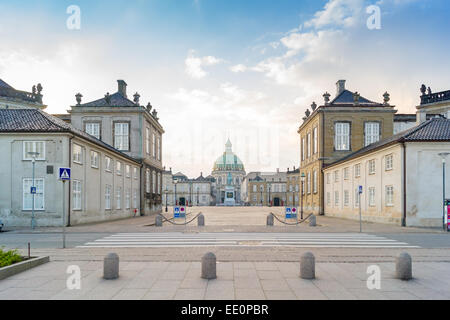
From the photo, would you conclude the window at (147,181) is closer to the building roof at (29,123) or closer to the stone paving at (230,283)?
the building roof at (29,123)

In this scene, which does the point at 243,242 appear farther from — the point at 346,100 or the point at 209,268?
the point at 346,100

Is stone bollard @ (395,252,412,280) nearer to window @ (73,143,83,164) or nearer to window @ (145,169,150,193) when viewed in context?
window @ (73,143,83,164)

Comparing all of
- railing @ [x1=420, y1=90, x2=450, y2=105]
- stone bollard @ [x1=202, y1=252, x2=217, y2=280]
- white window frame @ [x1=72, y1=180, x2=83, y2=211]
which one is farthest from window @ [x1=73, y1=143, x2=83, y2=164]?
railing @ [x1=420, y1=90, x2=450, y2=105]

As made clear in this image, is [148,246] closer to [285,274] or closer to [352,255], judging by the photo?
[285,274]

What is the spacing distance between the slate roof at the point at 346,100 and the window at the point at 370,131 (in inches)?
107

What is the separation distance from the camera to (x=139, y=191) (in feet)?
146

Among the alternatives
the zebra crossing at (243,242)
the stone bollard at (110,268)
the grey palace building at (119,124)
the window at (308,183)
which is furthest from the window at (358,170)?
the stone bollard at (110,268)

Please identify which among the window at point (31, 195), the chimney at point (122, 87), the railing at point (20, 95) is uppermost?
the chimney at point (122, 87)

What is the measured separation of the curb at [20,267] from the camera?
28.6 feet

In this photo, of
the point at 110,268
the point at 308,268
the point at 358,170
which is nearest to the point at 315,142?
the point at 358,170

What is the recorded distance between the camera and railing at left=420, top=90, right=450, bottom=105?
41.0 m

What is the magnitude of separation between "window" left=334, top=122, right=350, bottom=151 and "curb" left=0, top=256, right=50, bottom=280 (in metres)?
40.5

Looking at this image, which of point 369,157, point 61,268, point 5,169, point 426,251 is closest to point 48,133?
point 5,169
